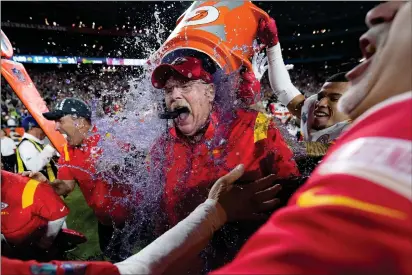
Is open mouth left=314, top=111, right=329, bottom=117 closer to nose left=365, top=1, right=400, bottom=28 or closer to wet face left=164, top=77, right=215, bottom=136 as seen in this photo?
wet face left=164, top=77, right=215, bottom=136

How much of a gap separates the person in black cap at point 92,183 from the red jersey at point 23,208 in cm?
19

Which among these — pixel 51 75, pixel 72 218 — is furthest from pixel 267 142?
pixel 51 75

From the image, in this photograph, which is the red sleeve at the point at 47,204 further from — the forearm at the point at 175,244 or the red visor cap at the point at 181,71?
the forearm at the point at 175,244

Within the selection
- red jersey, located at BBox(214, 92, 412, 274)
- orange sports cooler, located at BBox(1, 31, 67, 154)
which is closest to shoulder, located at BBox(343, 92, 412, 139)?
red jersey, located at BBox(214, 92, 412, 274)

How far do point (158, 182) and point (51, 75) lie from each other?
1194 centimetres

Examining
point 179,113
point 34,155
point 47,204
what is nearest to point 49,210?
point 47,204

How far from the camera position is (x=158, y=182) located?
4.31ft

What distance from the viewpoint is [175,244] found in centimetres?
78

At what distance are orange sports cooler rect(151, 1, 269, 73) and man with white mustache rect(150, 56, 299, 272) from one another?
6 cm

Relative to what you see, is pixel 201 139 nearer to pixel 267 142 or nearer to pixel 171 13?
pixel 267 142

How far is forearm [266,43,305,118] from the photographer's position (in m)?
1.41

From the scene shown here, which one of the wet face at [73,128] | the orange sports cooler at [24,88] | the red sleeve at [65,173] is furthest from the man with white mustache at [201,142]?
the orange sports cooler at [24,88]

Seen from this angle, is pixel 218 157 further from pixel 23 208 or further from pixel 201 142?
pixel 23 208

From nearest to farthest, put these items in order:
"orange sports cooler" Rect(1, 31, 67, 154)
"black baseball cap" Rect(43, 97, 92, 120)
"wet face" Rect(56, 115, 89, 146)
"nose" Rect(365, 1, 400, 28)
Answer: "nose" Rect(365, 1, 400, 28) < "wet face" Rect(56, 115, 89, 146) < "black baseball cap" Rect(43, 97, 92, 120) < "orange sports cooler" Rect(1, 31, 67, 154)
